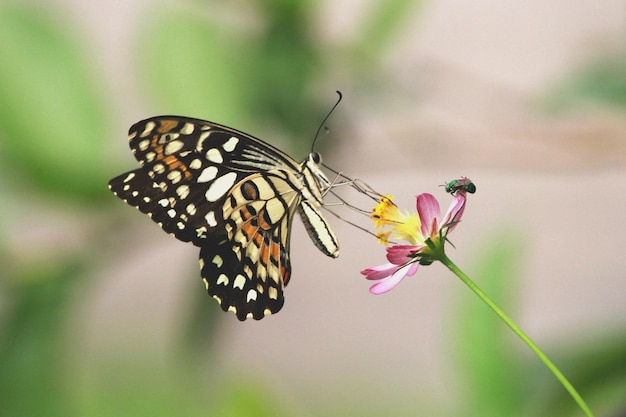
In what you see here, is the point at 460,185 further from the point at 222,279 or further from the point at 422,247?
the point at 222,279

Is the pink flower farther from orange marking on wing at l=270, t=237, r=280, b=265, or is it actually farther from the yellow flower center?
orange marking on wing at l=270, t=237, r=280, b=265

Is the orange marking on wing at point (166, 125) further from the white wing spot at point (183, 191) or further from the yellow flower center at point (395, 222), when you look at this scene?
the yellow flower center at point (395, 222)

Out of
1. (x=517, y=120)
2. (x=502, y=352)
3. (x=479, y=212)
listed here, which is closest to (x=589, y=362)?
(x=502, y=352)

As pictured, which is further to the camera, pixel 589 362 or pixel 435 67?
pixel 435 67

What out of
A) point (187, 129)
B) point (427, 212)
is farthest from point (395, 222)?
point (187, 129)

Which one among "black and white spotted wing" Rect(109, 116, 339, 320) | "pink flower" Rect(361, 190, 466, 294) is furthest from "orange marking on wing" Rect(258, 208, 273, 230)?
"pink flower" Rect(361, 190, 466, 294)

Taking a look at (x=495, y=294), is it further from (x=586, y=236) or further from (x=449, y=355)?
(x=586, y=236)
